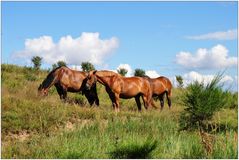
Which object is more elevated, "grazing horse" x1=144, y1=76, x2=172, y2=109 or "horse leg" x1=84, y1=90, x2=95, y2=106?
"grazing horse" x1=144, y1=76, x2=172, y2=109

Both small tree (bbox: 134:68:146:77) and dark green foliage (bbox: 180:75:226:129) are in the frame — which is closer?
dark green foliage (bbox: 180:75:226:129)

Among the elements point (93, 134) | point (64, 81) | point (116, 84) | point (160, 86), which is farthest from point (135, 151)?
point (160, 86)

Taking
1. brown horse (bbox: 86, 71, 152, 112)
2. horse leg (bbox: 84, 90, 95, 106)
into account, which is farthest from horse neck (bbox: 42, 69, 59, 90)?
horse leg (bbox: 84, 90, 95, 106)

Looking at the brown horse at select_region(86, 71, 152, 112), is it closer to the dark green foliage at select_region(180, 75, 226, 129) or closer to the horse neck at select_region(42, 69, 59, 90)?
the horse neck at select_region(42, 69, 59, 90)

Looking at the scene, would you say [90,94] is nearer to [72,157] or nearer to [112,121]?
[112,121]

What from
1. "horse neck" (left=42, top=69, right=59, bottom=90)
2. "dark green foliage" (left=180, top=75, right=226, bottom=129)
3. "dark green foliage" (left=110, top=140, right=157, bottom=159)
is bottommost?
"dark green foliage" (left=110, top=140, right=157, bottom=159)

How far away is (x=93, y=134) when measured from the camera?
11281 mm

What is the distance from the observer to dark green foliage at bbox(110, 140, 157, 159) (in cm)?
914

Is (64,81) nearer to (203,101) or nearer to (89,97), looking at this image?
(89,97)

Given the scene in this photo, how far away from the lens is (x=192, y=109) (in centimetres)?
1344

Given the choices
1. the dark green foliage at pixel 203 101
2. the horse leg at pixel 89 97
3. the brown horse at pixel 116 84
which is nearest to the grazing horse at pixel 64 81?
the horse leg at pixel 89 97

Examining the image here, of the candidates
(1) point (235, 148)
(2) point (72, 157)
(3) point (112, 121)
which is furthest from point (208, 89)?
(2) point (72, 157)

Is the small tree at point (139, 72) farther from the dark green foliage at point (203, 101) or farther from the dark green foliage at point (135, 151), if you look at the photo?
the dark green foliage at point (135, 151)

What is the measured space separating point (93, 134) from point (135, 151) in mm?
2286
